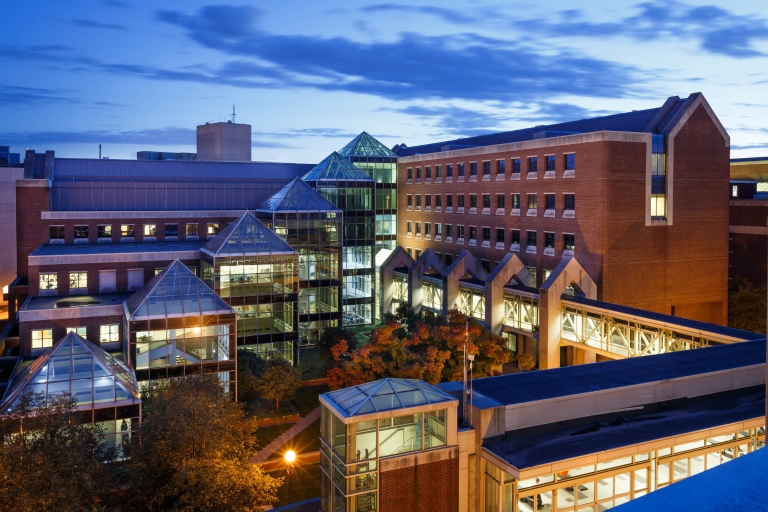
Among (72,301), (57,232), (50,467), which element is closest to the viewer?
(50,467)

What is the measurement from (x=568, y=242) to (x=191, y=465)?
124 feet

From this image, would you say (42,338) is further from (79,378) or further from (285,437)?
(285,437)

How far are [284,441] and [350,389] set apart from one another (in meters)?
14.8

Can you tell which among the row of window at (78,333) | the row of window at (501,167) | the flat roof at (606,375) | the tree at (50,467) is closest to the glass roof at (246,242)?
the row of window at (78,333)

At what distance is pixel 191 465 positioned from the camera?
2072 cm

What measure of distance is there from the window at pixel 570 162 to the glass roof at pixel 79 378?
35.5 meters

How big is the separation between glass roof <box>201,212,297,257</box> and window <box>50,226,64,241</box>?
16.5 m

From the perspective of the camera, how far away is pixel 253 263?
50.3 m

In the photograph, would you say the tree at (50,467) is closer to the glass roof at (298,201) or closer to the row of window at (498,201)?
the glass roof at (298,201)

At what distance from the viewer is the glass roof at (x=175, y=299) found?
3933 cm

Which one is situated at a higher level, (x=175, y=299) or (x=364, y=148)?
(x=364, y=148)

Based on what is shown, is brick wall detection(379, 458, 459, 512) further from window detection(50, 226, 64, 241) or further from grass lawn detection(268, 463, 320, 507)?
window detection(50, 226, 64, 241)

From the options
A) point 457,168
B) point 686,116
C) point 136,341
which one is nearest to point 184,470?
point 136,341

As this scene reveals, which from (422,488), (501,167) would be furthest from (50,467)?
(501,167)
